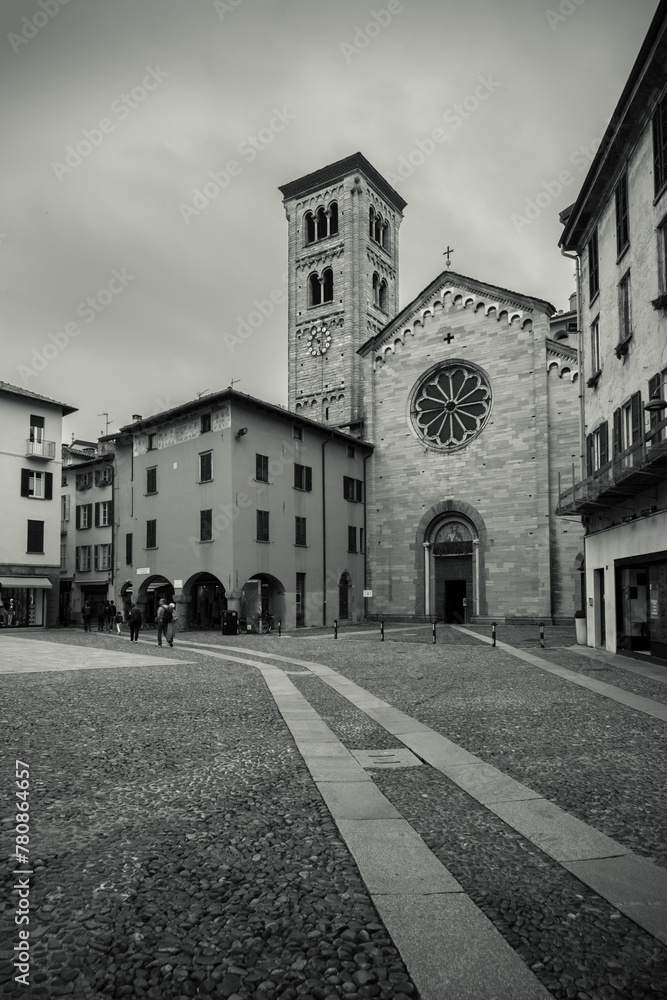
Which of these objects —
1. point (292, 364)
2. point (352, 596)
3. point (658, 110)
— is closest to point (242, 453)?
point (352, 596)

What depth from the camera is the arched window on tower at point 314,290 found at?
50062 mm

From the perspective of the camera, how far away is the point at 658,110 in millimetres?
17297

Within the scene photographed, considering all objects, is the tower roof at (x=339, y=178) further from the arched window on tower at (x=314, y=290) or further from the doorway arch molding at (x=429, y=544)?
the doorway arch molding at (x=429, y=544)

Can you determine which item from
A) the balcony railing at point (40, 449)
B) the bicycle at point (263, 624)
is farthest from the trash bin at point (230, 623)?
the balcony railing at point (40, 449)

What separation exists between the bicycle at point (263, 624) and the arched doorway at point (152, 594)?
20.5 feet

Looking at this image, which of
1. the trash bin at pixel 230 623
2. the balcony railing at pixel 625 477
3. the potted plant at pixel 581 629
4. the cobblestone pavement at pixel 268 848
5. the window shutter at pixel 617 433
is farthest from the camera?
the trash bin at pixel 230 623

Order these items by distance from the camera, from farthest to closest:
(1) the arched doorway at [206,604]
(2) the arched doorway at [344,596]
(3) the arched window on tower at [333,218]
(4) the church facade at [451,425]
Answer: (3) the arched window on tower at [333,218], (2) the arched doorway at [344,596], (1) the arched doorway at [206,604], (4) the church facade at [451,425]

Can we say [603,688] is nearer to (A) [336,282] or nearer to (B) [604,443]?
(B) [604,443]

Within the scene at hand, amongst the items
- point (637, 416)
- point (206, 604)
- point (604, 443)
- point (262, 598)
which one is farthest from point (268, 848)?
point (206, 604)

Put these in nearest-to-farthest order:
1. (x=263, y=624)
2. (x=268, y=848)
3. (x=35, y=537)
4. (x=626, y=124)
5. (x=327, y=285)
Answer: (x=268, y=848) < (x=626, y=124) < (x=263, y=624) < (x=35, y=537) < (x=327, y=285)

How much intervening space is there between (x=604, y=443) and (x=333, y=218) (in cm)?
3430

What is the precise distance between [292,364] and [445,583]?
19.1 metres

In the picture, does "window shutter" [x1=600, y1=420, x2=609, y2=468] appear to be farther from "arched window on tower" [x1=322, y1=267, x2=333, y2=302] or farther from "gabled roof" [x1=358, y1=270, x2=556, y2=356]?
"arched window on tower" [x1=322, y1=267, x2=333, y2=302]

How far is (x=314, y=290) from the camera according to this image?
50500 mm
